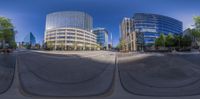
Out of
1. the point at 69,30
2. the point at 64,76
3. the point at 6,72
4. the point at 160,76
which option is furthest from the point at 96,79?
the point at 6,72

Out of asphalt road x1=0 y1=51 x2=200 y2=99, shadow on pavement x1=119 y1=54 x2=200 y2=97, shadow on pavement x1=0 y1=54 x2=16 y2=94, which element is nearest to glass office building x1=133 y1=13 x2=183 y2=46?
asphalt road x1=0 y1=51 x2=200 y2=99

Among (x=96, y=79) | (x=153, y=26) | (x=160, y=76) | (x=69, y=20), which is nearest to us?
(x=69, y=20)

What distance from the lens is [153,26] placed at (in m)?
1.89

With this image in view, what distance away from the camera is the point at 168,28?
1886 mm

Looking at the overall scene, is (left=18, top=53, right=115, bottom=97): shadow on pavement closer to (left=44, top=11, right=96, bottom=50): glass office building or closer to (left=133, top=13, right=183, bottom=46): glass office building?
(left=44, top=11, right=96, bottom=50): glass office building

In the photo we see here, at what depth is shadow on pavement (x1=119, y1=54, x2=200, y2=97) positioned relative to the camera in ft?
6.62

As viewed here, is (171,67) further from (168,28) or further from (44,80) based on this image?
(44,80)

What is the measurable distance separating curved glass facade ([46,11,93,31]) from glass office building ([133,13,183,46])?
0.44 m

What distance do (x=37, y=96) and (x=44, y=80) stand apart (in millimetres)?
165

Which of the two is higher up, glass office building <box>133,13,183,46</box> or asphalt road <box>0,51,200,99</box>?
glass office building <box>133,13,183,46</box>

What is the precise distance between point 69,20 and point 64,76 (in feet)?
1.86

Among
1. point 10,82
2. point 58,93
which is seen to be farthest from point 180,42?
point 10,82

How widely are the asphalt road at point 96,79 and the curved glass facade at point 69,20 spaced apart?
Answer: 0.95 ft

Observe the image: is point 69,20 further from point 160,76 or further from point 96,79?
point 160,76
